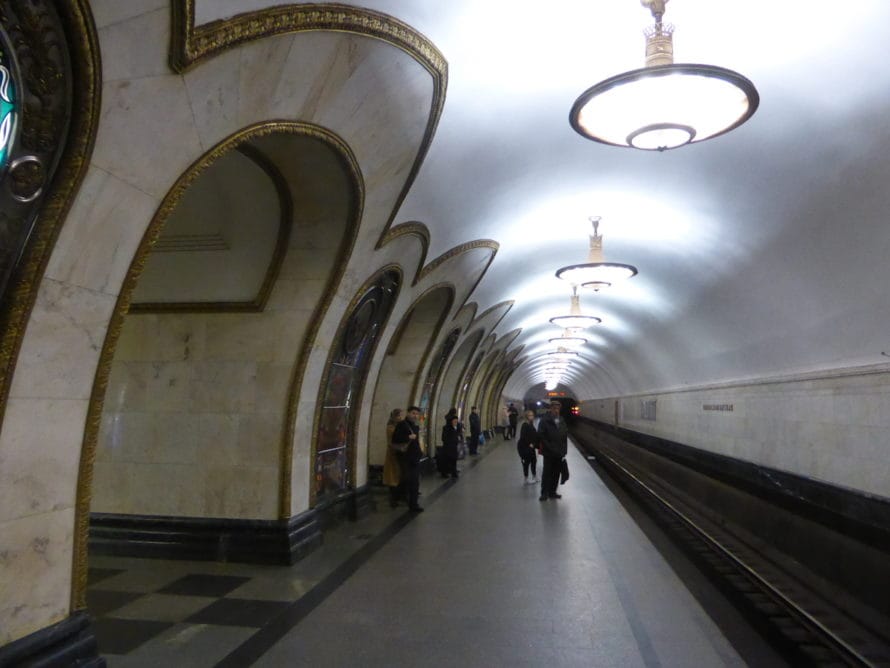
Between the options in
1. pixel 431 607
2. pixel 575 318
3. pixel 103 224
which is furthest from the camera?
pixel 575 318

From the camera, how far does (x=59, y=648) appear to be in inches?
127

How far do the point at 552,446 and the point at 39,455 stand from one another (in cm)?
761

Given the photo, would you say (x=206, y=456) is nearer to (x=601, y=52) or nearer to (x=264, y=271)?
(x=264, y=271)

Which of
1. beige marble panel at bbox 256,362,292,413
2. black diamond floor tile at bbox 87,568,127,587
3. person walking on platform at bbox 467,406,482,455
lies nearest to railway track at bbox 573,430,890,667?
beige marble panel at bbox 256,362,292,413

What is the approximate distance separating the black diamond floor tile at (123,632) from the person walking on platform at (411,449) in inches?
176

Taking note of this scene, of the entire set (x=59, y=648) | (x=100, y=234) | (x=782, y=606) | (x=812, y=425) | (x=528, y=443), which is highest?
(x=100, y=234)

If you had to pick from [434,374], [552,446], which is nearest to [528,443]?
[552,446]

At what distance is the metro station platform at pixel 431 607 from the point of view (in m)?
3.98

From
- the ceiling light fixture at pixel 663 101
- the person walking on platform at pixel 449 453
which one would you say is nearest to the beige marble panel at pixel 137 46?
the ceiling light fixture at pixel 663 101

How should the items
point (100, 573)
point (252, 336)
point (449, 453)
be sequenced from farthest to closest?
1. point (449, 453)
2. point (252, 336)
3. point (100, 573)

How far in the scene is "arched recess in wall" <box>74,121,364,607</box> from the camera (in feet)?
20.2

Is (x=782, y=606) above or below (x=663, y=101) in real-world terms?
below

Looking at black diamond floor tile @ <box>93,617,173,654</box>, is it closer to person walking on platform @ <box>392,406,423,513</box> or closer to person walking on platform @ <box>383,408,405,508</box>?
person walking on platform @ <box>392,406,423,513</box>

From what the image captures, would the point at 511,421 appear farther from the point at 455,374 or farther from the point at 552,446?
the point at 552,446
